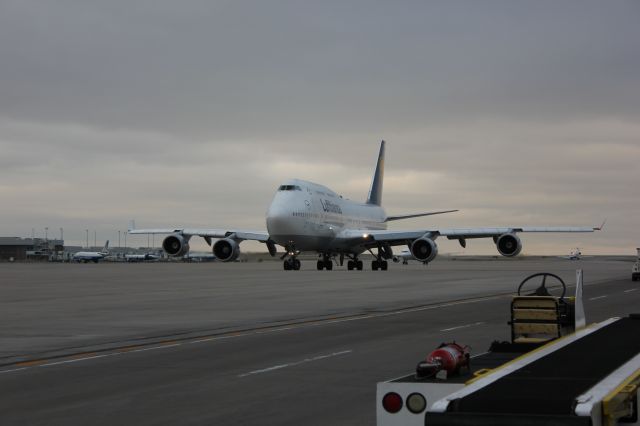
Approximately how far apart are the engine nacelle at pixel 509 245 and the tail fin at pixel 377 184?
30143 millimetres

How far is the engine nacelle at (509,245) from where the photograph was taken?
64162 millimetres

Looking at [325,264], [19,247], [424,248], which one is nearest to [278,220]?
[424,248]

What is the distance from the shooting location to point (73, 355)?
15922 mm

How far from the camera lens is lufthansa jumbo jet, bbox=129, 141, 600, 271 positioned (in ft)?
214

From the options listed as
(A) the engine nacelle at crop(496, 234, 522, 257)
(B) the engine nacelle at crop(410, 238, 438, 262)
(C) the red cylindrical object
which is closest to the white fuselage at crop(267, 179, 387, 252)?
(B) the engine nacelle at crop(410, 238, 438, 262)

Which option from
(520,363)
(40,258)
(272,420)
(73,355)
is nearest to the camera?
(520,363)

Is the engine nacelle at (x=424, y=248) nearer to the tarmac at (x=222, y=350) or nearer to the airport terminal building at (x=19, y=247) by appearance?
the tarmac at (x=222, y=350)

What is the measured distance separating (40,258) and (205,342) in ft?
522

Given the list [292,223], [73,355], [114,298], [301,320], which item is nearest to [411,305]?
[301,320]

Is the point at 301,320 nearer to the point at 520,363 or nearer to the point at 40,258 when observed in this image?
the point at 520,363

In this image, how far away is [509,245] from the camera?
212ft

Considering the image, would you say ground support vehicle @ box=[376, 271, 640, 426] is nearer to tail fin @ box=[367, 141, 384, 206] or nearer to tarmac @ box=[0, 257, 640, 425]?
tarmac @ box=[0, 257, 640, 425]

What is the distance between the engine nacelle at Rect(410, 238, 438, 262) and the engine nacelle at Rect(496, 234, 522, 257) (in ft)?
15.2

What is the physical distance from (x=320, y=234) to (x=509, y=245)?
47.9ft
